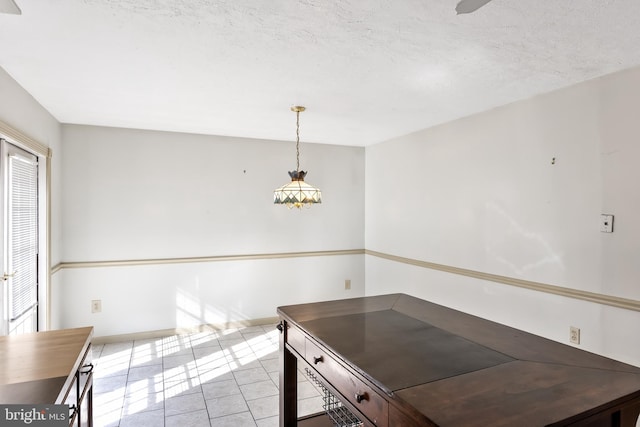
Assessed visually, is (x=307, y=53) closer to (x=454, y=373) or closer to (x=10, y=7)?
(x=10, y=7)

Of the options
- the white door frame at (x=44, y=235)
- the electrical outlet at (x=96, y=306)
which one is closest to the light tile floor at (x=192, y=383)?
the electrical outlet at (x=96, y=306)

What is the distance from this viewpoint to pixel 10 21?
1746 mm

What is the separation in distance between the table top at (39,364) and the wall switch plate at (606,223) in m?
3.01

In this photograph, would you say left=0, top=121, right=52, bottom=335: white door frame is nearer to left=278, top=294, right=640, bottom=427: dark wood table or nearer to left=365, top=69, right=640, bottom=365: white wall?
left=278, top=294, right=640, bottom=427: dark wood table

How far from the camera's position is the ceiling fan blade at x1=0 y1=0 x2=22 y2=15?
1548 mm

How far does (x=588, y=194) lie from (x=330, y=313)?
1.96 metres

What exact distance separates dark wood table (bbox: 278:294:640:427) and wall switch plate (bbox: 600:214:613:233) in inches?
48.8

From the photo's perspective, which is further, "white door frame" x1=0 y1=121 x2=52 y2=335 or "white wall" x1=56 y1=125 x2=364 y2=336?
"white wall" x1=56 y1=125 x2=364 y2=336

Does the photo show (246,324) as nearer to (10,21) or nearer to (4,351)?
(4,351)

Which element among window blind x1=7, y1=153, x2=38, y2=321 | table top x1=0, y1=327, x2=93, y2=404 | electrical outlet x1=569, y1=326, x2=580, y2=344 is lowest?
electrical outlet x1=569, y1=326, x2=580, y2=344

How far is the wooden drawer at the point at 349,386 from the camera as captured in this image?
125cm

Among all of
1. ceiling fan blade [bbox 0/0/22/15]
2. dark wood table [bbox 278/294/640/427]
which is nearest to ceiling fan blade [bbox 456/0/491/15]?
dark wood table [bbox 278/294/640/427]

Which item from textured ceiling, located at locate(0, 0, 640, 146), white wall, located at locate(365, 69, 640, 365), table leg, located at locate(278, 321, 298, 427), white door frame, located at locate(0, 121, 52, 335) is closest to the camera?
textured ceiling, located at locate(0, 0, 640, 146)

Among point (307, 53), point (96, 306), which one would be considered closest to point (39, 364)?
point (307, 53)
